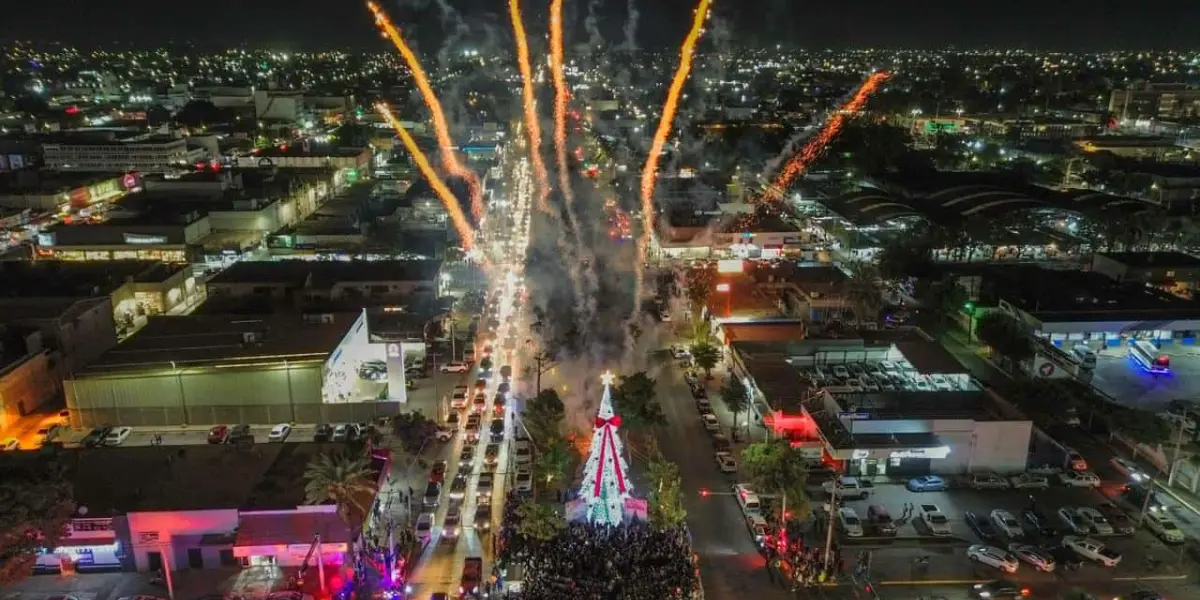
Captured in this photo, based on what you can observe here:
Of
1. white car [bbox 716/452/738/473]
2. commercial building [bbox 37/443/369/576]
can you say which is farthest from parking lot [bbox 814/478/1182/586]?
commercial building [bbox 37/443/369/576]

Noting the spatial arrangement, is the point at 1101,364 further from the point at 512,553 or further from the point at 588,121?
the point at 588,121

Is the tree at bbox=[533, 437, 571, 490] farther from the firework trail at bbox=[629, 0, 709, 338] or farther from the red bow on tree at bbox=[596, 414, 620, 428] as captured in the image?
the firework trail at bbox=[629, 0, 709, 338]

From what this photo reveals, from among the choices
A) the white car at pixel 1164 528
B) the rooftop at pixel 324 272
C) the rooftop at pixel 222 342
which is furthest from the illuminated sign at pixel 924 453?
the rooftop at pixel 324 272

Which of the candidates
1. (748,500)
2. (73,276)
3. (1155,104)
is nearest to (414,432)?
(748,500)

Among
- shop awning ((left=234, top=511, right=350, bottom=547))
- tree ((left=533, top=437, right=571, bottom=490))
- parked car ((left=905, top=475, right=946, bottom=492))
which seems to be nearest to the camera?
shop awning ((left=234, top=511, right=350, bottom=547))

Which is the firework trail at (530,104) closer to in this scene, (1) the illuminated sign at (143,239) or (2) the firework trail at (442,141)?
(2) the firework trail at (442,141)

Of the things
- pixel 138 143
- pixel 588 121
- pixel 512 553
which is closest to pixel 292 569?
pixel 512 553

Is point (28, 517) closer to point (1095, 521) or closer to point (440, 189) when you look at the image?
point (1095, 521)
